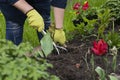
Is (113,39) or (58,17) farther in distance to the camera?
(113,39)

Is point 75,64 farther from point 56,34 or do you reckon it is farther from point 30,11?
point 30,11

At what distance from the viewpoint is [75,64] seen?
3346 mm

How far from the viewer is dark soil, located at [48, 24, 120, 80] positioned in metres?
3.10

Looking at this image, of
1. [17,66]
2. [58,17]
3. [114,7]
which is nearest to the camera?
[17,66]

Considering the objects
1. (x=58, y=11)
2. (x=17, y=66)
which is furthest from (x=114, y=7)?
(x=17, y=66)

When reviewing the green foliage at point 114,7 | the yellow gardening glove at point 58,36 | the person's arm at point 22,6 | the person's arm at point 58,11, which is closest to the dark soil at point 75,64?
the yellow gardening glove at point 58,36

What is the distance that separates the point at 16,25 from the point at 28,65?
188cm

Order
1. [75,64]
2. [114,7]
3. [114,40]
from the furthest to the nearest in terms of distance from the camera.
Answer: [114,7] < [114,40] < [75,64]

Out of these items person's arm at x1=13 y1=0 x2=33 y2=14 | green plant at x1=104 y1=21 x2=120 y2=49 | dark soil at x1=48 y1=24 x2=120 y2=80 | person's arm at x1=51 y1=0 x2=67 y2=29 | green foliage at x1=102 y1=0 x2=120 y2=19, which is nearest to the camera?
dark soil at x1=48 y1=24 x2=120 y2=80

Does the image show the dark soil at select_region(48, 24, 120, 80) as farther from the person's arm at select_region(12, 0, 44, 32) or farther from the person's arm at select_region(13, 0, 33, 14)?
the person's arm at select_region(13, 0, 33, 14)

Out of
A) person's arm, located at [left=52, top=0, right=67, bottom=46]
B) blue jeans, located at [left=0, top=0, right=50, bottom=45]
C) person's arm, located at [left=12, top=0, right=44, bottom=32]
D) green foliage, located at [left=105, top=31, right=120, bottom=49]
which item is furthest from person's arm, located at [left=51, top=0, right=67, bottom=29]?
green foliage, located at [left=105, top=31, right=120, bottom=49]

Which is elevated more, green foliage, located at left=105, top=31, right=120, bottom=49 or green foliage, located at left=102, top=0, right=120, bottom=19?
green foliage, located at left=102, top=0, right=120, bottom=19

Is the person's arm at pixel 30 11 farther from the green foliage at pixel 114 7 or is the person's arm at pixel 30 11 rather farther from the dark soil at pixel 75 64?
the green foliage at pixel 114 7

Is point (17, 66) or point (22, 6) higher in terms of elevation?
point (22, 6)
